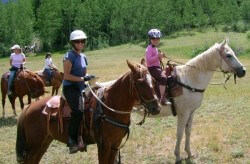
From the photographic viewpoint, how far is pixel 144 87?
5703 millimetres

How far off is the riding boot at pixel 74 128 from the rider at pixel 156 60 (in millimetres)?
2806

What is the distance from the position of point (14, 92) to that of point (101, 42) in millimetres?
62223

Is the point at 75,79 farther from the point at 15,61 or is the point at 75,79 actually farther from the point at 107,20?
the point at 107,20

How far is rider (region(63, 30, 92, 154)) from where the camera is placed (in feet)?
20.2

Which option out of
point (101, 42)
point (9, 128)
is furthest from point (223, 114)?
point (101, 42)

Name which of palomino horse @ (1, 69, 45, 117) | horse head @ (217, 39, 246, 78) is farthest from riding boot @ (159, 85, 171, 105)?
palomino horse @ (1, 69, 45, 117)

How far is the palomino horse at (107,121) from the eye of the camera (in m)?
5.75

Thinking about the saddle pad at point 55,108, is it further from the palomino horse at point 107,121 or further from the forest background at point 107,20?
the forest background at point 107,20

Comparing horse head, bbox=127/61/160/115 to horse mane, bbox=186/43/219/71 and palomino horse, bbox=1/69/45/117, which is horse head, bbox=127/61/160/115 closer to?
horse mane, bbox=186/43/219/71

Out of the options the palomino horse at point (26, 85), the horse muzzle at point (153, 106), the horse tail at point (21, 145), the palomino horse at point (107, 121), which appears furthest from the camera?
the palomino horse at point (26, 85)

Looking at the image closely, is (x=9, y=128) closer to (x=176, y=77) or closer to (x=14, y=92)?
(x=14, y=92)

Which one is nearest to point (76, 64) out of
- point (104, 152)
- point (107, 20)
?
point (104, 152)

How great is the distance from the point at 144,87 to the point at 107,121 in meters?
0.91

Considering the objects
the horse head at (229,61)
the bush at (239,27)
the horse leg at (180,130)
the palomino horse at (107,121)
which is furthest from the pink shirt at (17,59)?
the bush at (239,27)
